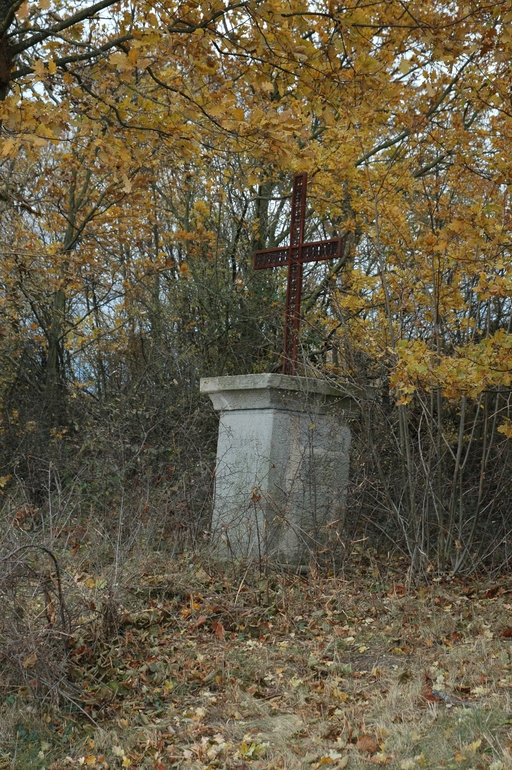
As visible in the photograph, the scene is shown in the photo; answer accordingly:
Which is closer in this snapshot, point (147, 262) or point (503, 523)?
point (503, 523)

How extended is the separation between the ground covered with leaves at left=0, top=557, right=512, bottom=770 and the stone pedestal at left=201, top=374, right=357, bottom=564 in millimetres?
360

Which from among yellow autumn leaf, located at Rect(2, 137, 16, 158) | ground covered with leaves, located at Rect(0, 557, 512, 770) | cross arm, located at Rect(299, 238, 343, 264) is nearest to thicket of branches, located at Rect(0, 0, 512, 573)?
yellow autumn leaf, located at Rect(2, 137, 16, 158)

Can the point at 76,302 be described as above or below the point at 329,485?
above

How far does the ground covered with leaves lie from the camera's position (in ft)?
11.0

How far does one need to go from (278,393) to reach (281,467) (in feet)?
1.71

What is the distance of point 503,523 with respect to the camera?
615cm

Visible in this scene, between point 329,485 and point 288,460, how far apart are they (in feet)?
1.26

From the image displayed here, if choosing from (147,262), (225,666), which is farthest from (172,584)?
(147,262)

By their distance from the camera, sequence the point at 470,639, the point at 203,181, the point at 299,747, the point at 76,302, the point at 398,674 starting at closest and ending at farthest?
the point at 299,747, the point at 398,674, the point at 470,639, the point at 203,181, the point at 76,302

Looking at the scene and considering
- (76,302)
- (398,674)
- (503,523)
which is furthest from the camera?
(76,302)

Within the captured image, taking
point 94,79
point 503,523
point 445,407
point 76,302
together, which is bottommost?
point 503,523

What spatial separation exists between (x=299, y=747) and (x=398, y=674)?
34.2 inches

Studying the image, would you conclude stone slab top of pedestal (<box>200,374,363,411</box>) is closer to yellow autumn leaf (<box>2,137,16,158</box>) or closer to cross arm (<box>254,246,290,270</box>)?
cross arm (<box>254,246,290,270</box>)

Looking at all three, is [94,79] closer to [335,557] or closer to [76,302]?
[335,557]
